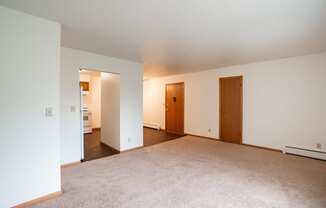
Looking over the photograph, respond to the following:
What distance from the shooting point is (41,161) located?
207cm

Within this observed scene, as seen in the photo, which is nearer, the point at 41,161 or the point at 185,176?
the point at 41,161

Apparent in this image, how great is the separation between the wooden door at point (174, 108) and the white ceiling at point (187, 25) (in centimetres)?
303

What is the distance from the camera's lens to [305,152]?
3.76 m

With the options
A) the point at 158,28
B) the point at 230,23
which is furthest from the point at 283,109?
the point at 158,28

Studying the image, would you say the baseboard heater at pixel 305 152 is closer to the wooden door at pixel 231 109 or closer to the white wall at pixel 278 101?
the white wall at pixel 278 101

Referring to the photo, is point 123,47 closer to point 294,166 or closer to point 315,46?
point 315,46

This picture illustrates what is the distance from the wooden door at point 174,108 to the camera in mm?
6418

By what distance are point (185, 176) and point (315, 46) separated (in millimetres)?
3685

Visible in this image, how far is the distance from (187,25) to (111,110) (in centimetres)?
322

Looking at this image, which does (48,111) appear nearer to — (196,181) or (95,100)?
(196,181)

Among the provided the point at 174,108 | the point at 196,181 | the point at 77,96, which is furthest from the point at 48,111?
the point at 174,108

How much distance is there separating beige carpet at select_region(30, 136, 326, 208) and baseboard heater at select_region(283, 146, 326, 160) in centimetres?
25

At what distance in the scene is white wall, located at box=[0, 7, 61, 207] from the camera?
1.84m

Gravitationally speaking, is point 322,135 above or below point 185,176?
A: above
